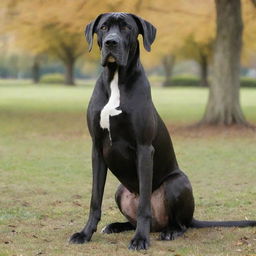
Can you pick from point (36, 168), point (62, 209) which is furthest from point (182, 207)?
point (36, 168)

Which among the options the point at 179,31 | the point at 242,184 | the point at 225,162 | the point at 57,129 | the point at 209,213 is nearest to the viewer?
the point at 209,213

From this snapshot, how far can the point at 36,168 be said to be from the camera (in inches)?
379

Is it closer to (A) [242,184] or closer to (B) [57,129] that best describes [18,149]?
(B) [57,129]

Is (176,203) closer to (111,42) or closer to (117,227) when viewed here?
(117,227)

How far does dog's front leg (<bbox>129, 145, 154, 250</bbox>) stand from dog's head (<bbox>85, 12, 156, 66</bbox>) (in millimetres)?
722

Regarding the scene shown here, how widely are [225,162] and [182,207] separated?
5.55 metres

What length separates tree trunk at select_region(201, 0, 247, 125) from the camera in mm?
15297

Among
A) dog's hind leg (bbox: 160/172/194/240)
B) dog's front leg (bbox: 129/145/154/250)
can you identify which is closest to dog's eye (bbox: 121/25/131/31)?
dog's front leg (bbox: 129/145/154/250)

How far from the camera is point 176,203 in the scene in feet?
16.5

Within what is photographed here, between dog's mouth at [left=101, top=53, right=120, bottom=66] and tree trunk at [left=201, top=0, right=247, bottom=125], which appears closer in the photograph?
dog's mouth at [left=101, top=53, right=120, bottom=66]

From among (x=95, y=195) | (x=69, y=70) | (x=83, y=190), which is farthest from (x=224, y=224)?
(x=69, y=70)

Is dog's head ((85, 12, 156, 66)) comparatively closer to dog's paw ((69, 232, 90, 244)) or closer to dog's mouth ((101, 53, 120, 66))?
dog's mouth ((101, 53, 120, 66))

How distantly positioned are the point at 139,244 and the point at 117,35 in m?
1.62

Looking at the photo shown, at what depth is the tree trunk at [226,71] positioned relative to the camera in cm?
1530
